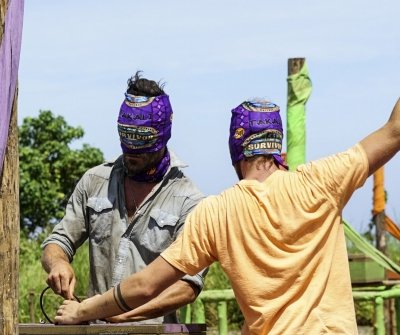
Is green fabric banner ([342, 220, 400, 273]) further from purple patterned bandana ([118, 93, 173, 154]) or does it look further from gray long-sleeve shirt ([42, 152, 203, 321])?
purple patterned bandana ([118, 93, 173, 154])

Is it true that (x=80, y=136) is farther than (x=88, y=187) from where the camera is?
Yes

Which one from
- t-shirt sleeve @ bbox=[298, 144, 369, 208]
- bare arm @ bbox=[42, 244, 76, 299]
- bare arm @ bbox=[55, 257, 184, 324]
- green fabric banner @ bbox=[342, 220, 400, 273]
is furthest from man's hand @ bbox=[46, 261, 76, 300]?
green fabric banner @ bbox=[342, 220, 400, 273]

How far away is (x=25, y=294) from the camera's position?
47.1ft

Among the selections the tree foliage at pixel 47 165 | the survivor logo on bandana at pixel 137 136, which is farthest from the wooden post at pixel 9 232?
the tree foliage at pixel 47 165

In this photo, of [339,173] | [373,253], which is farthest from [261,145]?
[373,253]

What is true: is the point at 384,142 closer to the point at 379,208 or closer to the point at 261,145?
the point at 261,145

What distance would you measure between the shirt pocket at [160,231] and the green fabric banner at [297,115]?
7.53 m

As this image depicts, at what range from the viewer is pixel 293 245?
4672mm

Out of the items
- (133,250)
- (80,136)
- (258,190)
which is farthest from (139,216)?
(80,136)

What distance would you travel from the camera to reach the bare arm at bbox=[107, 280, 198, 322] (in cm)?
539

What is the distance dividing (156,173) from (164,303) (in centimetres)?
69

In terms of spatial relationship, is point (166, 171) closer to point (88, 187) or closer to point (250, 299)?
point (88, 187)

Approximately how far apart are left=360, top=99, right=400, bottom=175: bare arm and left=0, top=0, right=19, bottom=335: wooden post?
4.82 feet

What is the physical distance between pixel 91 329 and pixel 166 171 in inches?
41.0
